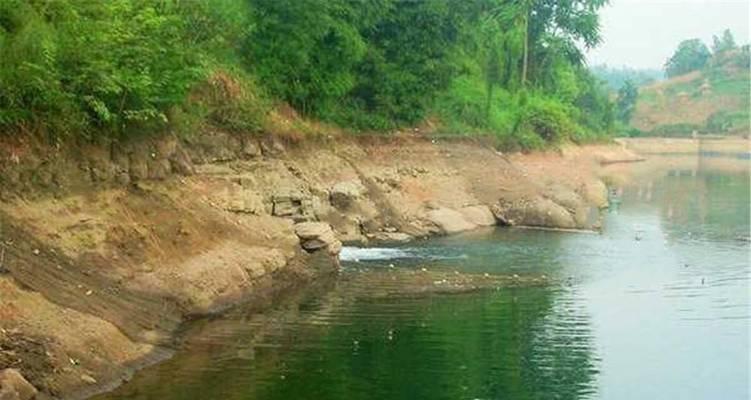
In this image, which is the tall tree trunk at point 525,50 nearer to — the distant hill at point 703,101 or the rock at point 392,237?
the rock at point 392,237

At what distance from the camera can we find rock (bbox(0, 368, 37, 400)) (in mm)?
14125

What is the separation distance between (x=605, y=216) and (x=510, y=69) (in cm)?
2012

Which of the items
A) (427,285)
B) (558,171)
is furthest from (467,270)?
(558,171)

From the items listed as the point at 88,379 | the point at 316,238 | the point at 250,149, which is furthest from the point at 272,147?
the point at 88,379

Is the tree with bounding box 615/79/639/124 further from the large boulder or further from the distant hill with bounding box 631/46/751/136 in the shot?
the large boulder

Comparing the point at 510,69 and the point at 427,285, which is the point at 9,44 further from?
the point at 510,69

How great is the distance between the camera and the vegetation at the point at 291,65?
2117 cm

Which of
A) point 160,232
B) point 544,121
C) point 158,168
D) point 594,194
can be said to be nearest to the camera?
point 160,232

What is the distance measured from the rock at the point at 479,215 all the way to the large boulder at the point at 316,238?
12.7 meters

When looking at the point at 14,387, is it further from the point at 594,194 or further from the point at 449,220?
the point at 594,194

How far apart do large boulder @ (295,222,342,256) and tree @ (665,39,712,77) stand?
463 feet

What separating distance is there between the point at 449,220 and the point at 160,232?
16831 millimetres

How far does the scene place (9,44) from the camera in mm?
19969

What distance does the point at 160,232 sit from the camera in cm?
2297
